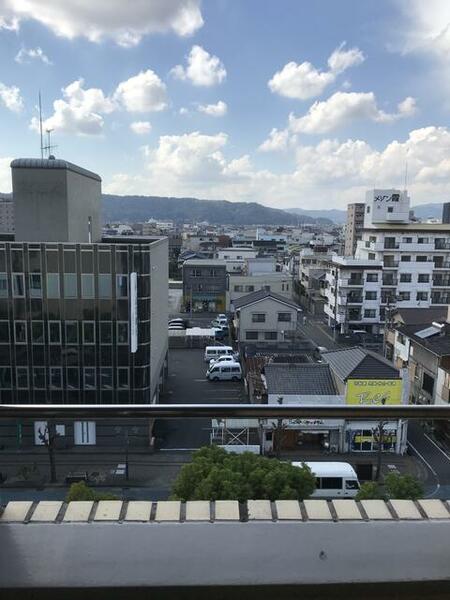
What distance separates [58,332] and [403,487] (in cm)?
986

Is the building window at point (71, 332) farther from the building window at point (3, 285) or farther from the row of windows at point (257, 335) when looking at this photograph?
the row of windows at point (257, 335)

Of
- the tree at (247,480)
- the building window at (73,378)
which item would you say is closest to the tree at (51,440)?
the tree at (247,480)

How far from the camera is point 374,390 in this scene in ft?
36.4

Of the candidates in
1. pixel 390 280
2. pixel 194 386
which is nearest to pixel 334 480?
pixel 194 386

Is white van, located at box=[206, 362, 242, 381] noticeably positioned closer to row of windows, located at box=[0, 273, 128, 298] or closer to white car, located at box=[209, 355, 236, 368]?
white car, located at box=[209, 355, 236, 368]

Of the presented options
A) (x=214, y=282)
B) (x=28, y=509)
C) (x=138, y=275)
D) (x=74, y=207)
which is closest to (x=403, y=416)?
(x=28, y=509)

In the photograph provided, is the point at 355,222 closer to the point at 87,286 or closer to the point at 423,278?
the point at 423,278

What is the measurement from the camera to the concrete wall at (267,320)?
20359 mm

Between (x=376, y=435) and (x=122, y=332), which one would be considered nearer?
(x=376, y=435)

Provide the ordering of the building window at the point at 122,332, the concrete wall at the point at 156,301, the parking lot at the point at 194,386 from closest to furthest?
the building window at the point at 122,332
the concrete wall at the point at 156,301
the parking lot at the point at 194,386

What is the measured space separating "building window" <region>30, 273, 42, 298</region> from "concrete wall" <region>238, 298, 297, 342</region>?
11008mm

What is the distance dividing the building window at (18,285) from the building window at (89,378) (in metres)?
2.21

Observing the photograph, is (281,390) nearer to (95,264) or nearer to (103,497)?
(95,264)

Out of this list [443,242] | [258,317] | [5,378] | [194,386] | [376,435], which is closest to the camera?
[376,435]
